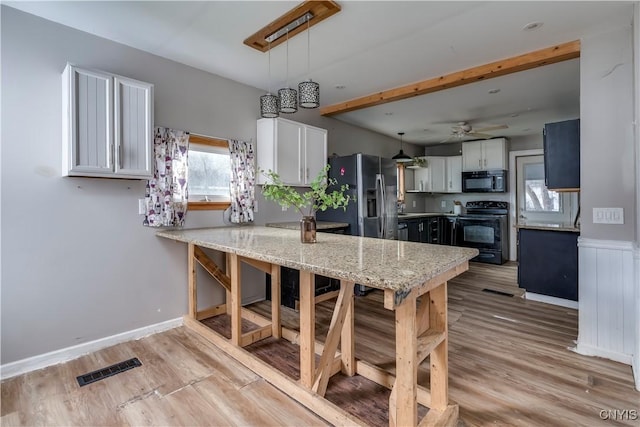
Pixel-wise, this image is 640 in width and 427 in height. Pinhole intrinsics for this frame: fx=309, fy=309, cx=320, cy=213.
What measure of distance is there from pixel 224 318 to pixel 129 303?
864 millimetres

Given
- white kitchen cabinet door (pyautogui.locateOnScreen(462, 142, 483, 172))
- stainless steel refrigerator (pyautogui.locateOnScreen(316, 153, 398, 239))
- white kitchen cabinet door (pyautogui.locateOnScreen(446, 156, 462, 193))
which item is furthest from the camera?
white kitchen cabinet door (pyautogui.locateOnScreen(446, 156, 462, 193))

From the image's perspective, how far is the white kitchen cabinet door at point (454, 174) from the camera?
6230mm

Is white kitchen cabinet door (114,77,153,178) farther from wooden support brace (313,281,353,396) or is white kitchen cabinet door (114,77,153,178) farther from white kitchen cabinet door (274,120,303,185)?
wooden support brace (313,281,353,396)

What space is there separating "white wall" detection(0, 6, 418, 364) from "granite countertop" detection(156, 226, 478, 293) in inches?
29.9

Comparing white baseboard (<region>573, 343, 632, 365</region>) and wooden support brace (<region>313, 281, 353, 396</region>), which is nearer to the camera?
wooden support brace (<region>313, 281, 353, 396</region>)

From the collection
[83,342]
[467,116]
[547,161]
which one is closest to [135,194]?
[83,342]

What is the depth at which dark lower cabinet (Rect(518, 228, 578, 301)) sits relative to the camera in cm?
333

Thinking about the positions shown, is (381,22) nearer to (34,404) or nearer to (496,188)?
(34,404)

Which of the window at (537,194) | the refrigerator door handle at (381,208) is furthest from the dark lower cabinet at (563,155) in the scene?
the window at (537,194)

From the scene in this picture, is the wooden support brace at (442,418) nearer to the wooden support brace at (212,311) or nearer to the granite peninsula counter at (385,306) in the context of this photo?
the granite peninsula counter at (385,306)

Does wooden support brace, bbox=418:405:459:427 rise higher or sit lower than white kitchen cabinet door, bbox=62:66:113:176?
lower

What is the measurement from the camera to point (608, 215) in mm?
2324

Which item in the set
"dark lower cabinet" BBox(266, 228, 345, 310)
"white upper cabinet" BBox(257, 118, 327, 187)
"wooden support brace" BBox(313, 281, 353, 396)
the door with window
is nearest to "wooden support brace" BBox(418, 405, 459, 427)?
"wooden support brace" BBox(313, 281, 353, 396)

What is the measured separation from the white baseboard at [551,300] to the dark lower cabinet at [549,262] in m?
0.05
